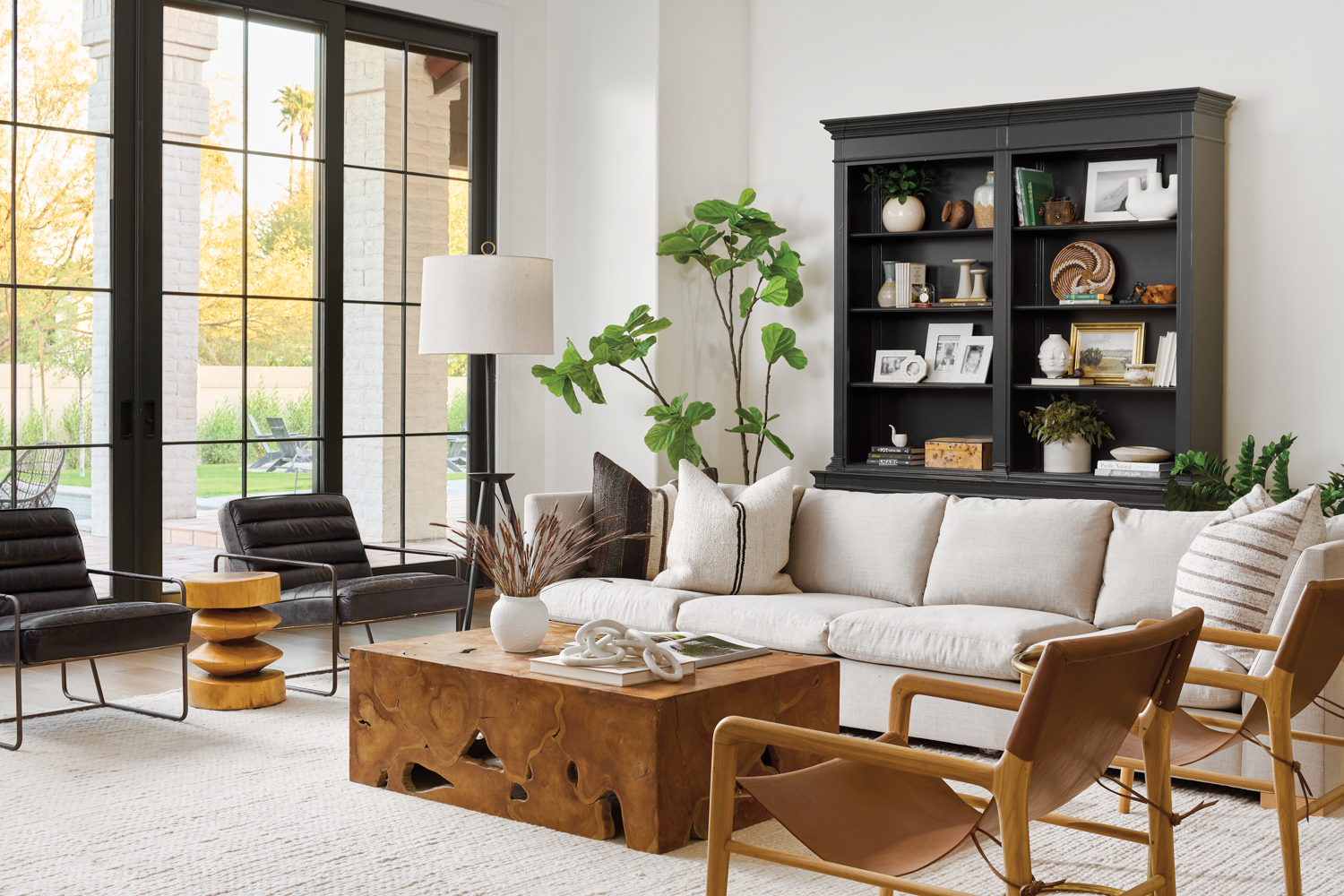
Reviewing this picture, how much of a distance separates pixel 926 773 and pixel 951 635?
2.00m

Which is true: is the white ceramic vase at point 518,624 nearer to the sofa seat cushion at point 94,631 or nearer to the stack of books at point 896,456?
the sofa seat cushion at point 94,631

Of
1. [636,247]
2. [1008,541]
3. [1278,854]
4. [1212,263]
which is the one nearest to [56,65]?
[636,247]

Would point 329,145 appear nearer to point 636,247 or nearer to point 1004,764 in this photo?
point 636,247

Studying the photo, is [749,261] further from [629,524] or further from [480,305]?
[629,524]

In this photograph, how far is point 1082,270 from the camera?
5922mm

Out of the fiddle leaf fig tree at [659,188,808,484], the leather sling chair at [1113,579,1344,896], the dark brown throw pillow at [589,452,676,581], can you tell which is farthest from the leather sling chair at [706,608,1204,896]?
the fiddle leaf fig tree at [659,188,808,484]

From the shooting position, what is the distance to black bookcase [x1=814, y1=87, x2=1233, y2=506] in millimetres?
5508

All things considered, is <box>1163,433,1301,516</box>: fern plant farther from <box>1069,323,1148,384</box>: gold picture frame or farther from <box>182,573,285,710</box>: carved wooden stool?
<box>182,573,285,710</box>: carved wooden stool

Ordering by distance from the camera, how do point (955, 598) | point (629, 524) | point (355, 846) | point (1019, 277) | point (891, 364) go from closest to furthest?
point (355, 846) < point (955, 598) < point (629, 524) < point (1019, 277) < point (891, 364)

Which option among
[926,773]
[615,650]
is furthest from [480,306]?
[926,773]

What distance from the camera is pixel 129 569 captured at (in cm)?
571

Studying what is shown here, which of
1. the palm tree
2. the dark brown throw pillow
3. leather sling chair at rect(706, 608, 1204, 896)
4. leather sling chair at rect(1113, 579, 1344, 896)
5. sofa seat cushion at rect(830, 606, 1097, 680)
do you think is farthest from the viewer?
the palm tree

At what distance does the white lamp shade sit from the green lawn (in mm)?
1485

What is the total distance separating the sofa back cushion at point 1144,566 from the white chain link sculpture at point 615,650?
154 cm
